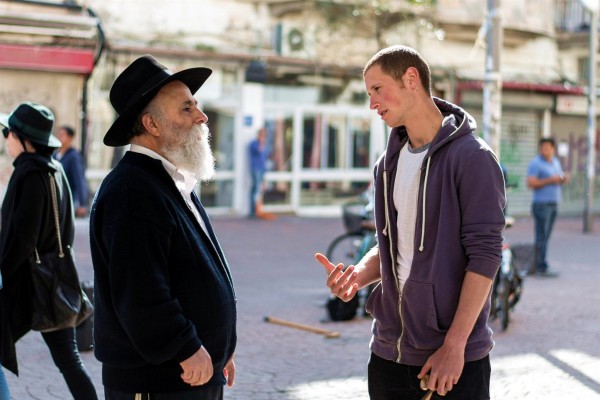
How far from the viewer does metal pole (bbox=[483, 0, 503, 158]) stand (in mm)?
12031

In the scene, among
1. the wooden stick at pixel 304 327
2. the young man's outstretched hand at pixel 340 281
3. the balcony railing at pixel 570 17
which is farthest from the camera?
the balcony railing at pixel 570 17

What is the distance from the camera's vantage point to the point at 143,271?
9.55ft

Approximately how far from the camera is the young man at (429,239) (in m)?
3.00

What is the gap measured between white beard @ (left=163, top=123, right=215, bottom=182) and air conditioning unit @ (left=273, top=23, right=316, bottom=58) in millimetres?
18090

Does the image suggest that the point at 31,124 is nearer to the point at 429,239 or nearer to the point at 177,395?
the point at 177,395

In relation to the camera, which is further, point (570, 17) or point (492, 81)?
point (570, 17)

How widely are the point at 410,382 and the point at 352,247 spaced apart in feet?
26.4

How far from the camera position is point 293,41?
21297mm

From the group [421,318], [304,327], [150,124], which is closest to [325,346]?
[304,327]

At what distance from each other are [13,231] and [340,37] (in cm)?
1787

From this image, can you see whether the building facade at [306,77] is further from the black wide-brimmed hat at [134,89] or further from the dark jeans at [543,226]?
the black wide-brimmed hat at [134,89]

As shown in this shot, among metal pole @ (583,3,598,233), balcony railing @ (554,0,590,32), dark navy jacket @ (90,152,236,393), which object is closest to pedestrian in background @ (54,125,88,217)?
dark navy jacket @ (90,152,236,393)

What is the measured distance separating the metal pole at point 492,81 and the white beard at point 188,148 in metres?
8.99

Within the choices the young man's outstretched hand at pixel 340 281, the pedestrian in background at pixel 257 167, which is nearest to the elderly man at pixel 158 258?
the young man's outstretched hand at pixel 340 281
